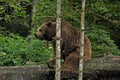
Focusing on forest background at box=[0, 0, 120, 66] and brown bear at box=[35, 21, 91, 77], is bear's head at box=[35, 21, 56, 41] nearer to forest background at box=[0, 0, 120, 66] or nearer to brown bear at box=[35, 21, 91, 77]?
brown bear at box=[35, 21, 91, 77]

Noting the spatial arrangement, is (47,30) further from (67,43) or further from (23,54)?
(23,54)

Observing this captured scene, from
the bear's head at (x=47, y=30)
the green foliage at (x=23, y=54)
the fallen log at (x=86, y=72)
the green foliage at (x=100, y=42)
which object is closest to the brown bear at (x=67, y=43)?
the bear's head at (x=47, y=30)

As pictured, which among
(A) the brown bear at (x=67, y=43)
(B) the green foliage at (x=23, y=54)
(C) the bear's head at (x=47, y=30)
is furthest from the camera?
(B) the green foliage at (x=23, y=54)

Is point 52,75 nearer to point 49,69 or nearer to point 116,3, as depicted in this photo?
point 49,69

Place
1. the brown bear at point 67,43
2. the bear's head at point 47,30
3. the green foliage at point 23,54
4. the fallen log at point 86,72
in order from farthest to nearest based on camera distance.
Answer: the green foliage at point 23,54 < the bear's head at point 47,30 < the fallen log at point 86,72 < the brown bear at point 67,43

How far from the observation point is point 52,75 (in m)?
7.39

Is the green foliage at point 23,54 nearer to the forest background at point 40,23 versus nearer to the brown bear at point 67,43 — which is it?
the forest background at point 40,23

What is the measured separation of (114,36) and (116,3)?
3.04 metres

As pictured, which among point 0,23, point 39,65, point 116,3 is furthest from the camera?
point 0,23

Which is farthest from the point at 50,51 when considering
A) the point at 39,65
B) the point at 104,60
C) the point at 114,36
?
the point at 114,36

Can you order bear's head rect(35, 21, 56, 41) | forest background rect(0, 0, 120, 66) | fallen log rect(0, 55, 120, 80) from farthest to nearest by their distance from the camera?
forest background rect(0, 0, 120, 66) < bear's head rect(35, 21, 56, 41) < fallen log rect(0, 55, 120, 80)

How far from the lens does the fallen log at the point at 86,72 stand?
7116mm

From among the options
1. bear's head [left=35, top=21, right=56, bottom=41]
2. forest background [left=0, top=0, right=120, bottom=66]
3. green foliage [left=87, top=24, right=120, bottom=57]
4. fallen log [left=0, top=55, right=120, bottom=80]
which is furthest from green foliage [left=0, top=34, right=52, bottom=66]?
green foliage [left=87, top=24, right=120, bottom=57]

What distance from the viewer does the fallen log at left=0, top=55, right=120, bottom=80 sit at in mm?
7116
